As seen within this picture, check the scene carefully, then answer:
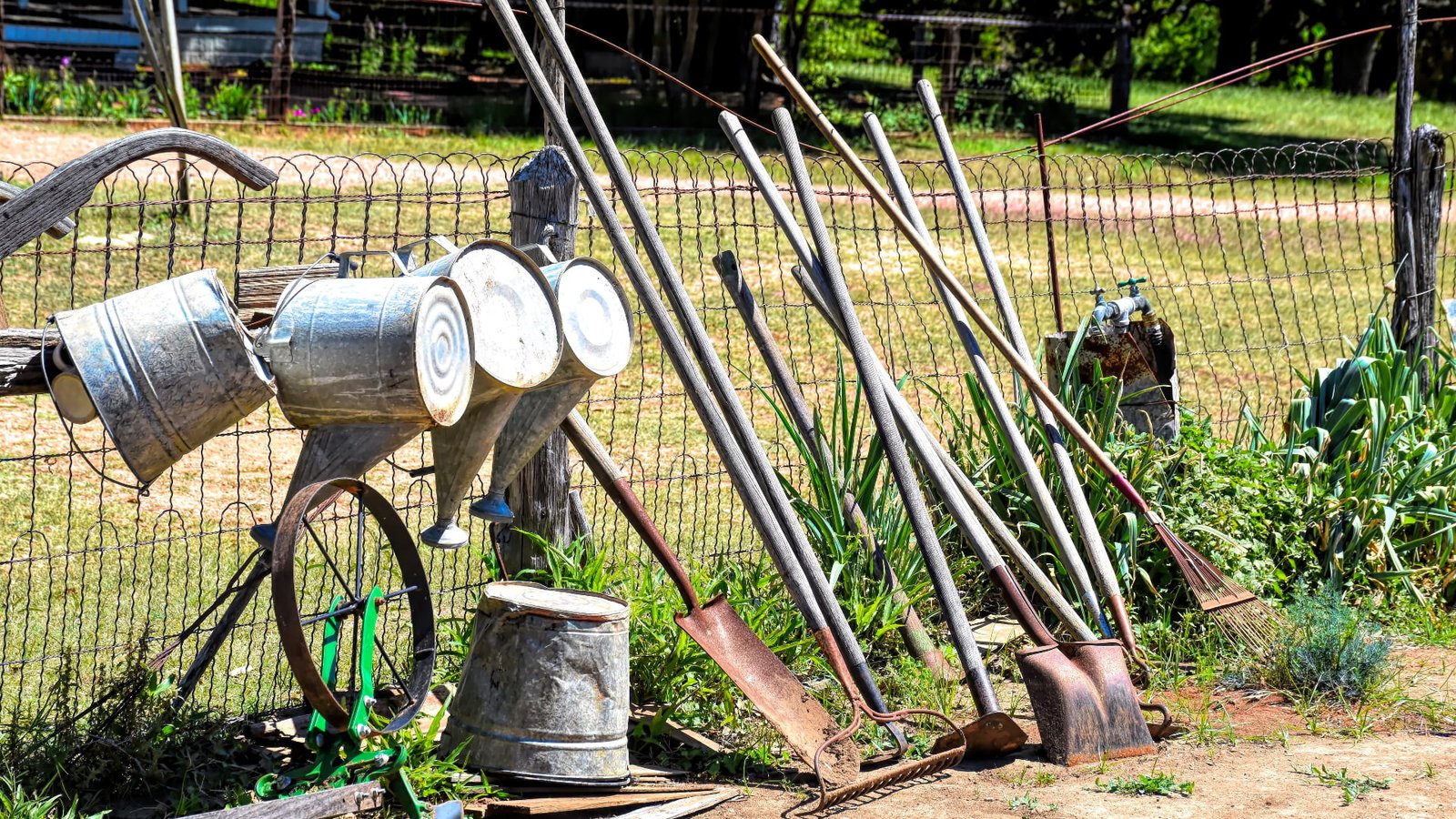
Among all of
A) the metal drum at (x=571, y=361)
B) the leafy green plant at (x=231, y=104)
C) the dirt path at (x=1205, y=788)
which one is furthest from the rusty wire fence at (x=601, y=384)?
the leafy green plant at (x=231, y=104)

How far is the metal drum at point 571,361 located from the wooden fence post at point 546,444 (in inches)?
17.5

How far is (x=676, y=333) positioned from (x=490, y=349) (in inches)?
23.7

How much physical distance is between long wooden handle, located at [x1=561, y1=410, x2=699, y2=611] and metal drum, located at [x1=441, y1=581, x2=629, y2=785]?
25 centimetres

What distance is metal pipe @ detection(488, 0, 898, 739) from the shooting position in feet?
11.7

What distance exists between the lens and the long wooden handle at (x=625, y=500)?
3.63 metres

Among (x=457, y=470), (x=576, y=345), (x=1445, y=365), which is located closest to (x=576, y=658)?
(x=457, y=470)

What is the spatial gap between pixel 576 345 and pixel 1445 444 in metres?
3.55

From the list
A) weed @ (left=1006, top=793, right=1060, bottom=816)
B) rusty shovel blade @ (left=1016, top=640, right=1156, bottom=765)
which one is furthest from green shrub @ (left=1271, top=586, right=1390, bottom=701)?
weed @ (left=1006, top=793, right=1060, bottom=816)

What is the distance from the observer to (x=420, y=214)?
11.5 metres

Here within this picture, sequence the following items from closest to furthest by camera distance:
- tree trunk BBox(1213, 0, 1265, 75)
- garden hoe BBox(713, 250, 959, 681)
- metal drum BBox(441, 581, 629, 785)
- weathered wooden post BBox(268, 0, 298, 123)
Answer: metal drum BBox(441, 581, 629, 785) → garden hoe BBox(713, 250, 959, 681) → weathered wooden post BBox(268, 0, 298, 123) → tree trunk BBox(1213, 0, 1265, 75)

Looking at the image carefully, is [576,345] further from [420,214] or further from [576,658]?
[420,214]

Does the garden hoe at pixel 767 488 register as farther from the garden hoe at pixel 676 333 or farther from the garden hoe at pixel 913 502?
the garden hoe at pixel 913 502

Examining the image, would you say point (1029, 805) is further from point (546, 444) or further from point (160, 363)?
point (160, 363)

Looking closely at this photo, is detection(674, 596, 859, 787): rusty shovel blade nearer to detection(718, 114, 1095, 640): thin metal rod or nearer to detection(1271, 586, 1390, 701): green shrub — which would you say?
detection(718, 114, 1095, 640): thin metal rod
